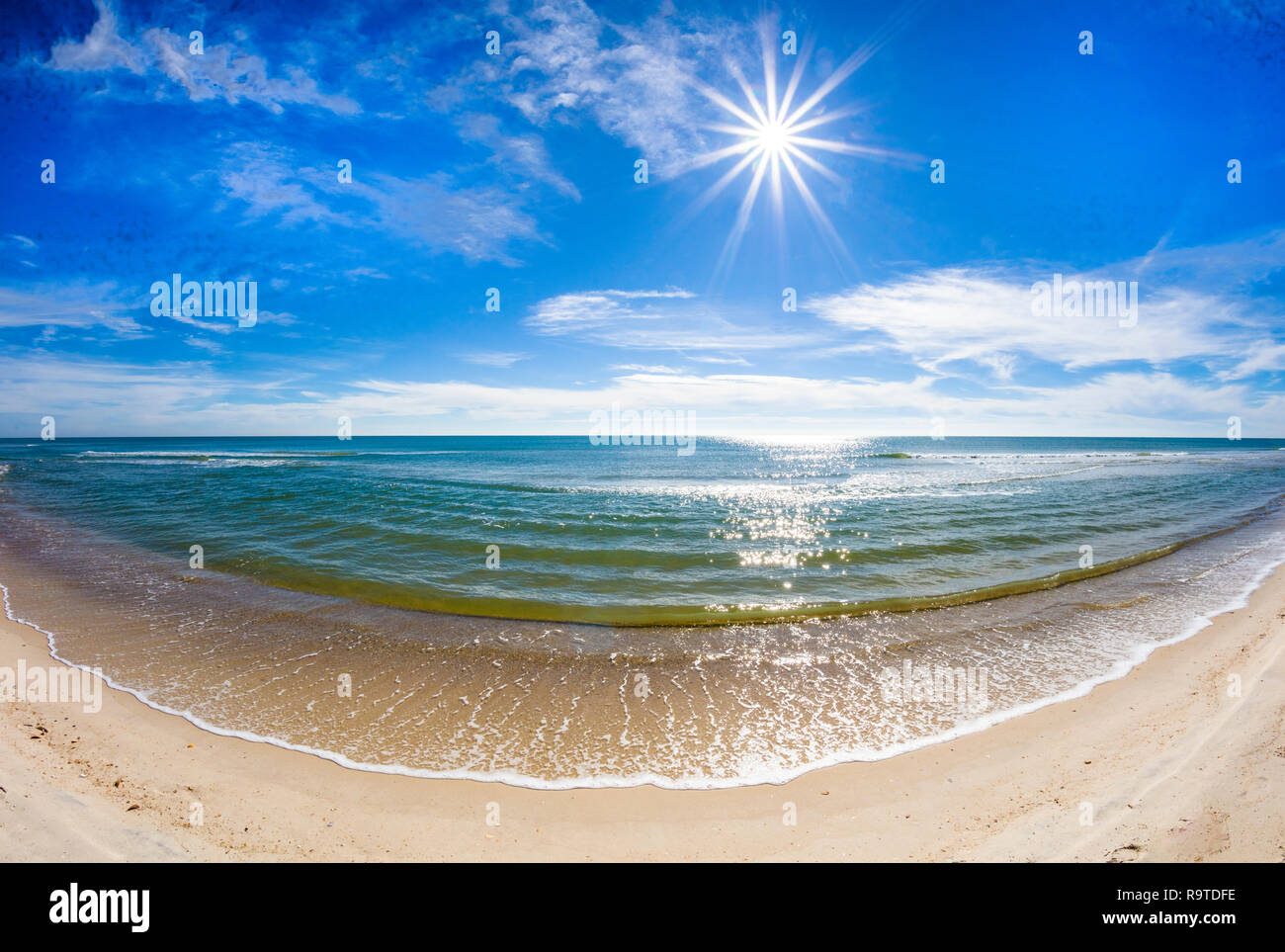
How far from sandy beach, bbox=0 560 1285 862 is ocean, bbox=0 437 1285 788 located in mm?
499

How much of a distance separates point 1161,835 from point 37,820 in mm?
10648

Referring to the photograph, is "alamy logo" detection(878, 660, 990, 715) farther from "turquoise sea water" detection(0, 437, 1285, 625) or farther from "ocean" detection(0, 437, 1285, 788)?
"turquoise sea water" detection(0, 437, 1285, 625)

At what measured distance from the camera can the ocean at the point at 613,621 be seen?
7430 mm

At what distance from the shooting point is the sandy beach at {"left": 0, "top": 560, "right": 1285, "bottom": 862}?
4.94 m
